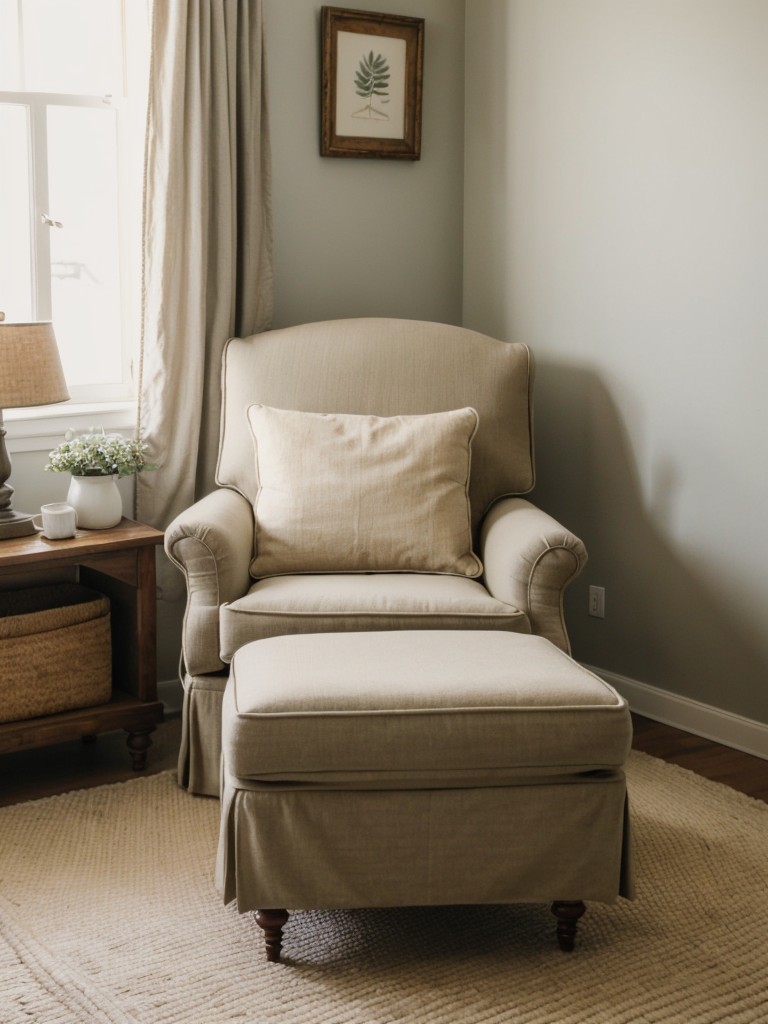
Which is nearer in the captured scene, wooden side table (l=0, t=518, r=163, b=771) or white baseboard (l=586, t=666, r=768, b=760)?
wooden side table (l=0, t=518, r=163, b=771)

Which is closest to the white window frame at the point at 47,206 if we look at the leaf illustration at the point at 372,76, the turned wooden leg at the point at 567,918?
the leaf illustration at the point at 372,76

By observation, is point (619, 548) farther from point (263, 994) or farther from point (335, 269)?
point (263, 994)

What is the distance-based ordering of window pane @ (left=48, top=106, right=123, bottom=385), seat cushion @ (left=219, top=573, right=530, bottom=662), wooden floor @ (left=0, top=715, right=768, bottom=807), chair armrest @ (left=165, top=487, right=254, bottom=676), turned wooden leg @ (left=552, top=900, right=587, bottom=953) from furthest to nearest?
window pane @ (left=48, top=106, right=123, bottom=385) < wooden floor @ (left=0, top=715, right=768, bottom=807) < chair armrest @ (left=165, top=487, right=254, bottom=676) < seat cushion @ (left=219, top=573, right=530, bottom=662) < turned wooden leg @ (left=552, top=900, right=587, bottom=953)

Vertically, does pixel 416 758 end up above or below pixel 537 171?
below

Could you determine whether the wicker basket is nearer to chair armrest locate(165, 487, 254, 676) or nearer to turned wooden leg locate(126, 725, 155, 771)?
turned wooden leg locate(126, 725, 155, 771)

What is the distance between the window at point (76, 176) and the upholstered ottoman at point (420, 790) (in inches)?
59.7

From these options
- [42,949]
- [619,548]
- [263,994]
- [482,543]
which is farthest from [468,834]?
[619,548]

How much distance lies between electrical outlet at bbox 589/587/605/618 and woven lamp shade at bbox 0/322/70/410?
158 centimetres

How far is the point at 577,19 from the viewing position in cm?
307

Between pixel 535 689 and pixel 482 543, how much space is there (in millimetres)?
933

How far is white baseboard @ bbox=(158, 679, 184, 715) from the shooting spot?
10.4 ft

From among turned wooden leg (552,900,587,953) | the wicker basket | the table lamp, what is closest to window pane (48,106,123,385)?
the table lamp

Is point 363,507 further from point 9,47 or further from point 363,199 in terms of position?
point 9,47

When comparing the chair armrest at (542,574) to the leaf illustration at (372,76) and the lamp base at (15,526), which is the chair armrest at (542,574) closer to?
the lamp base at (15,526)
